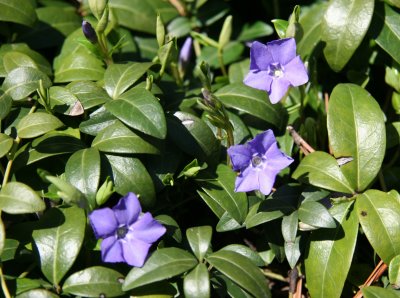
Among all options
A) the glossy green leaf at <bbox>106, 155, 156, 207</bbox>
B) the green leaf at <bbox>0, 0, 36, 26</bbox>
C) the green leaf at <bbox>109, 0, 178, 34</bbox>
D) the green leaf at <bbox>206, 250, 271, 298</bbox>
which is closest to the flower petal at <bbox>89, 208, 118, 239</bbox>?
the glossy green leaf at <bbox>106, 155, 156, 207</bbox>

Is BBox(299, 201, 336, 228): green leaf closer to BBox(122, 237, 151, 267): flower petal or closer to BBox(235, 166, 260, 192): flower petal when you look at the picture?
BBox(235, 166, 260, 192): flower petal

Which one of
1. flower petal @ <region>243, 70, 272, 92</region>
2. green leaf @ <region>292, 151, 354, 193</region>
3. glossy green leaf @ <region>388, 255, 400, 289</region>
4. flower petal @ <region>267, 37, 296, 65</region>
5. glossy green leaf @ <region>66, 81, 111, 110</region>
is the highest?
flower petal @ <region>267, 37, 296, 65</region>

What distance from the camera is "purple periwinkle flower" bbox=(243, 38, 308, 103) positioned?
2.34m

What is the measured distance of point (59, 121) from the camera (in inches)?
90.5

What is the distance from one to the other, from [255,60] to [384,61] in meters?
0.85

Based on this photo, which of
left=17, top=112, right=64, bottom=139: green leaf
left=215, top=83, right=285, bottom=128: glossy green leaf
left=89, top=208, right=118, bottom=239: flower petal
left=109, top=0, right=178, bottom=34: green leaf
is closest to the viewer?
left=89, top=208, right=118, bottom=239: flower petal

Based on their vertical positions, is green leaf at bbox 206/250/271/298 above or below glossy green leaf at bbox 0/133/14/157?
below

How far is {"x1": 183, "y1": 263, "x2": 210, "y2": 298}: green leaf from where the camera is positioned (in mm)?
2037

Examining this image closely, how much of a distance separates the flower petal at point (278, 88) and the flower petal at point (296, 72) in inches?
0.9

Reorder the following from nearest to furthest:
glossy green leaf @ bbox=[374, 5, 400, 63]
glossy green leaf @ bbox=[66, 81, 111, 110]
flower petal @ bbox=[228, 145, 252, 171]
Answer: flower petal @ bbox=[228, 145, 252, 171] → glossy green leaf @ bbox=[66, 81, 111, 110] → glossy green leaf @ bbox=[374, 5, 400, 63]

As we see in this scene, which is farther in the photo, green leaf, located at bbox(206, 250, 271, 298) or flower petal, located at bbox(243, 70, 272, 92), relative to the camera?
flower petal, located at bbox(243, 70, 272, 92)

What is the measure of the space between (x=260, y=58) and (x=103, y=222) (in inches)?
33.2

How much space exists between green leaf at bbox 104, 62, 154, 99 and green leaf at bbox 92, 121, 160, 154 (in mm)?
154

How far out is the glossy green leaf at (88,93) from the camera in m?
2.39
